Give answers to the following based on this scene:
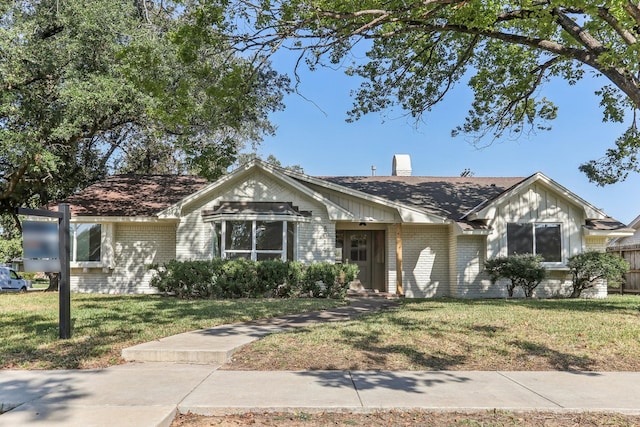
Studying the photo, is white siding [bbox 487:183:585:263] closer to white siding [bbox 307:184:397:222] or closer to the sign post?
white siding [bbox 307:184:397:222]

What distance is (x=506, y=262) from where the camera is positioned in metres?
15.0

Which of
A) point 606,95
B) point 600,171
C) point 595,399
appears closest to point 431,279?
point 600,171

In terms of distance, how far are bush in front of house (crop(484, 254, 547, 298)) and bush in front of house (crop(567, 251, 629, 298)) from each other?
3.19 ft

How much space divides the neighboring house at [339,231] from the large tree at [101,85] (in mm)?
1915

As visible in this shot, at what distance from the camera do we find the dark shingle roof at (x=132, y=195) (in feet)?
55.0

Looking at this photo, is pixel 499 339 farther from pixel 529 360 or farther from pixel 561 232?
pixel 561 232

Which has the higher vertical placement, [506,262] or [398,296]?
[506,262]

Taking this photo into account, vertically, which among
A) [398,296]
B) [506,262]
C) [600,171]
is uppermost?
[600,171]

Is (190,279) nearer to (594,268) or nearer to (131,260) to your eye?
(131,260)

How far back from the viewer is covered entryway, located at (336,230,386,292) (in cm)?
1773

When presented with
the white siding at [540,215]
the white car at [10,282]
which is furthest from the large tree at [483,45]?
the white car at [10,282]

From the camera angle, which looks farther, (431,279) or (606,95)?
(431,279)

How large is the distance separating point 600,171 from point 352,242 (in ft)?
28.0

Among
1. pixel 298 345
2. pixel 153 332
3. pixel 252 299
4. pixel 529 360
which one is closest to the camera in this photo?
pixel 529 360
